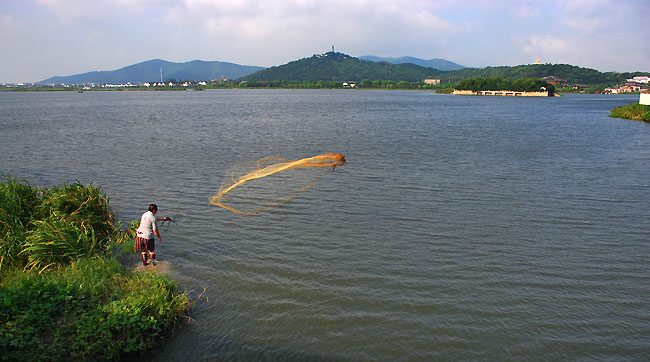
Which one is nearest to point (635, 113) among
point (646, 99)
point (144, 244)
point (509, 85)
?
point (646, 99)

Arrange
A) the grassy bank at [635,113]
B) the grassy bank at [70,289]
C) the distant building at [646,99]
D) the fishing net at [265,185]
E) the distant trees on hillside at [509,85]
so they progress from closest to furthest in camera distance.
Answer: the grassy bank at [70,289] → the fishing net at [265,185] → the grassy bank at [635,113] → the distant building at [646,99] → the distant trees on hillside at [509,85]

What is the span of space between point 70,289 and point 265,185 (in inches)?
468

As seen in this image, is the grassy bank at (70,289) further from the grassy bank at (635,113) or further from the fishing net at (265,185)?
the grassy bank at (635,113)

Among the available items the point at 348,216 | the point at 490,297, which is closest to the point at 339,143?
the point at 348,216

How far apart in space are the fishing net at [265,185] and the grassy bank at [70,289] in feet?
16.1

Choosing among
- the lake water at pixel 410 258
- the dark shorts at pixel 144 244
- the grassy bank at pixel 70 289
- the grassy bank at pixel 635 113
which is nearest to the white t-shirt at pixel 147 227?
the dark shorts at pixel 144 244

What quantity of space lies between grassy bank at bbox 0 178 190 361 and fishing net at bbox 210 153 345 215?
4.92 meters

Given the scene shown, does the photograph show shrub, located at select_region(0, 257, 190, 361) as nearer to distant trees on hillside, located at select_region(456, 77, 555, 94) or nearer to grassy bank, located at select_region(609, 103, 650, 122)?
grassy bank, located at select_region(609, 103, 650, 122)

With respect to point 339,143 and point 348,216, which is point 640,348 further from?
point 339,143

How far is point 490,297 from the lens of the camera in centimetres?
1002

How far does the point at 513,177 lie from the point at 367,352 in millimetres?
16797

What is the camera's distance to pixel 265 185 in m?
20.1

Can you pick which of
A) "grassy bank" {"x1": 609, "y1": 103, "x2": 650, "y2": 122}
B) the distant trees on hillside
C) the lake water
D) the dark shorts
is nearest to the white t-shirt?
the dark shorts

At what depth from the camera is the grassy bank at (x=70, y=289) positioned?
7.54 m
